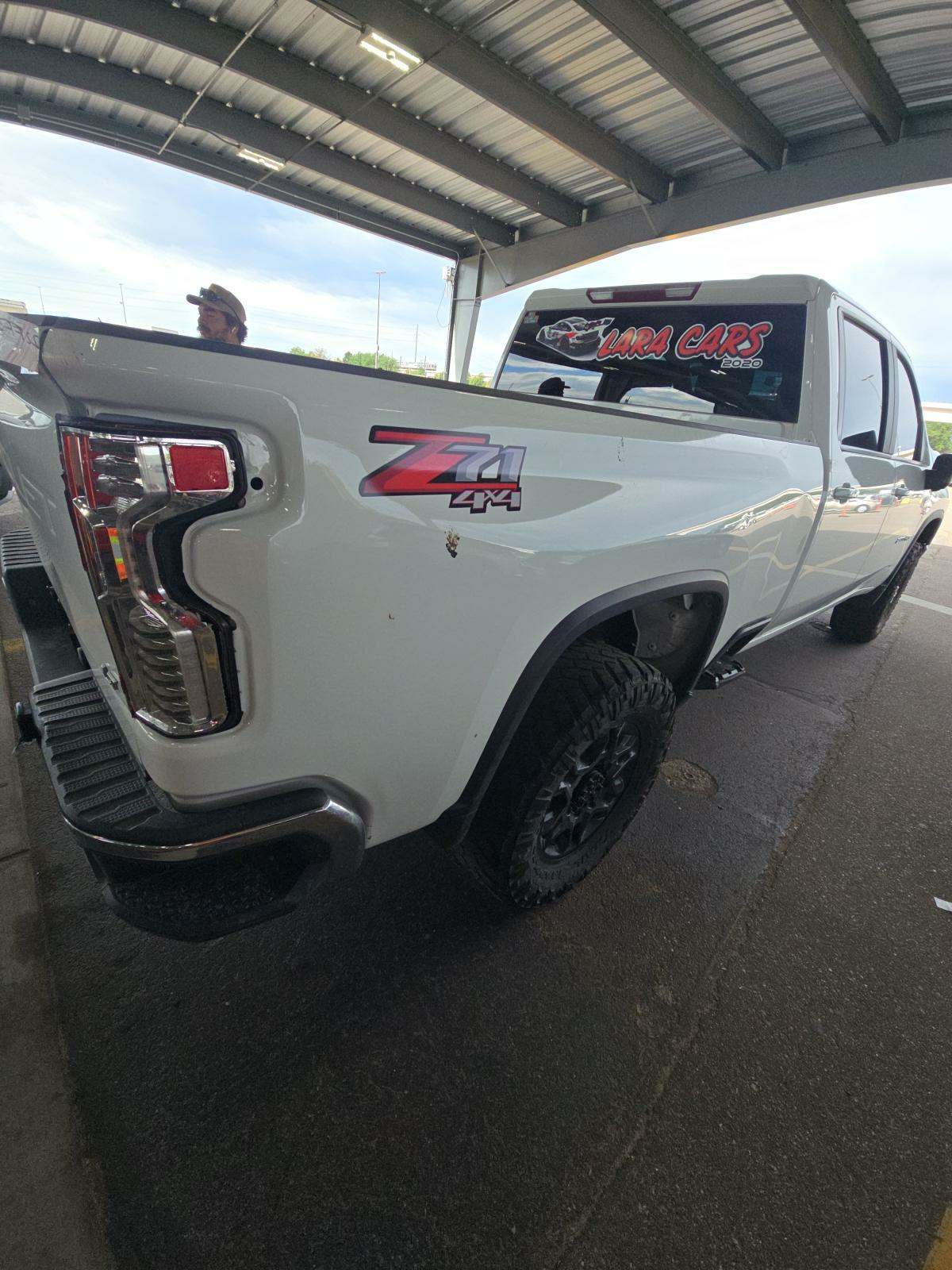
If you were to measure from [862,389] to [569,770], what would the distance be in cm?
267

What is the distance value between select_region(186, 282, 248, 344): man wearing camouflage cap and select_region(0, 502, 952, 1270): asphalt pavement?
295cm

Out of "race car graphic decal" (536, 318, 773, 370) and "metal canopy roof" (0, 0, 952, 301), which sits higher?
"metal canopy roof" (0, 0, 952, 301)

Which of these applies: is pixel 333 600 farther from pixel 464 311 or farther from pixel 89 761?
pixel 464 311

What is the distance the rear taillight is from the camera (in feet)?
2.74

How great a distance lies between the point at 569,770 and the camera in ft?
5.58

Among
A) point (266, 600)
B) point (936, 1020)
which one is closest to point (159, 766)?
point (266, 600)

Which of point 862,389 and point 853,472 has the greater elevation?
point 862,389

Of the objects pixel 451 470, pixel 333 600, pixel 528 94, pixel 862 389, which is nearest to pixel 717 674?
pixel 862 389

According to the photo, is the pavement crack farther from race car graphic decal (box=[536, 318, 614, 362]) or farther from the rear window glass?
race car graphic decal (box=[536, 318, 614, 362])

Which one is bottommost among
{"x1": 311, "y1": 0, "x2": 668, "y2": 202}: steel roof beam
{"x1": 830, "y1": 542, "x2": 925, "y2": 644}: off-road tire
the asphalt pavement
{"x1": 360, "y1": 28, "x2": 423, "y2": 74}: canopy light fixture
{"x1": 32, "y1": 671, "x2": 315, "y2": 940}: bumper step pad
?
the asphalt pavement

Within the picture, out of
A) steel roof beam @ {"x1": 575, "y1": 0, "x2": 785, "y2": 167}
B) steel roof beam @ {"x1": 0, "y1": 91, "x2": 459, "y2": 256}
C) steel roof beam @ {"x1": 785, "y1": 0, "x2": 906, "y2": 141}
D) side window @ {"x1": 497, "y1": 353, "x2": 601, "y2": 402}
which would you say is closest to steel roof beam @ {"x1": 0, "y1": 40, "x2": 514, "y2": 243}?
steel roof beam @ {"x1": 0, "y1": 91, "x2": 459, "y2": 256}

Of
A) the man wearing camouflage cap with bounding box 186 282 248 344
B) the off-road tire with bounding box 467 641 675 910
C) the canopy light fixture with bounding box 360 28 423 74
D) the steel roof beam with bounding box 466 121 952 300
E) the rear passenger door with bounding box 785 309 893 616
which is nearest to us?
the off-road tire with bounding box 467 641 675 910

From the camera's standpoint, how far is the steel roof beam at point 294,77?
6.40m

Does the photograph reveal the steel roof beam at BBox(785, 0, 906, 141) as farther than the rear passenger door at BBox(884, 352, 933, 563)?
Yes
